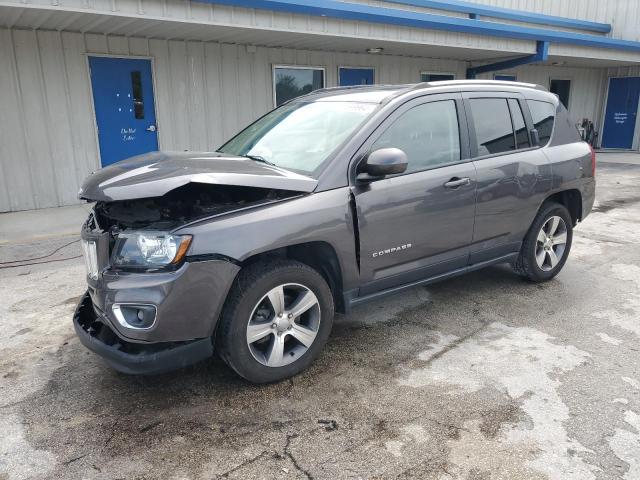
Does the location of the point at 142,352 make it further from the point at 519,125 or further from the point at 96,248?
the point at 519,125

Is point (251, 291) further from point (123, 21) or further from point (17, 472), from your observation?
point (123, 21)

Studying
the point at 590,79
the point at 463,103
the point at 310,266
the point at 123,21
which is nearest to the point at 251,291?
the point at 310,266

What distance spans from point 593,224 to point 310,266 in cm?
582

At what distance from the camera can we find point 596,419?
2748 mm

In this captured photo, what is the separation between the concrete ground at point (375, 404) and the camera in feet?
8.02

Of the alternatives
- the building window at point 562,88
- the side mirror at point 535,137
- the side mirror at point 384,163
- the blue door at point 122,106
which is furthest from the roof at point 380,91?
the building window at point 562,88

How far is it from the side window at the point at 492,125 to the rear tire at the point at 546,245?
0.80m

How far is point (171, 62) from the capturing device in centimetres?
912

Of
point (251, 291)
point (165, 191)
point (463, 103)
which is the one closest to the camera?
point (165, 191)

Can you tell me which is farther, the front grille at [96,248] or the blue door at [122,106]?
the blue door at [122,106]

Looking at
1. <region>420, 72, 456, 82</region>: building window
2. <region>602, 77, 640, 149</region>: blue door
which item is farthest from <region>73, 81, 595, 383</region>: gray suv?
<region>602, 77, 640, 149</region>: blue door

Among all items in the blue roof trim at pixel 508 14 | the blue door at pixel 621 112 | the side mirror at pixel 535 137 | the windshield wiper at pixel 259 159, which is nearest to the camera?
the windshield wiper at pixel 259 159

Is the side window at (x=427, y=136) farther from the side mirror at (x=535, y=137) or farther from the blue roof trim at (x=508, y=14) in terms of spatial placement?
the blue roof trim at (x=508, y=14)

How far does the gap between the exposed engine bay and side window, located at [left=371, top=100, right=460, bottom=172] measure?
937 millimetres
